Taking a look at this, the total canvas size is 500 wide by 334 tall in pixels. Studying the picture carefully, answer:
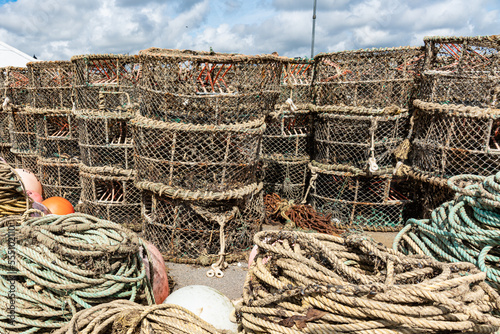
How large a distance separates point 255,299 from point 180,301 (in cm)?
108

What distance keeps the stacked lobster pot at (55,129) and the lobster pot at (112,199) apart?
76 centimetres

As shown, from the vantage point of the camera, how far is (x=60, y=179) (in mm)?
5754

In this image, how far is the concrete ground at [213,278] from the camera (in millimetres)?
3616

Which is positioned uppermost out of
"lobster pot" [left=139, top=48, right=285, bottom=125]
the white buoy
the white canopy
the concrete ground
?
the white canopy

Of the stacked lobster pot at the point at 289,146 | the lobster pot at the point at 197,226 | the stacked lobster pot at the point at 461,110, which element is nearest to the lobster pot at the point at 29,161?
the lobster pot at the point at 197,226

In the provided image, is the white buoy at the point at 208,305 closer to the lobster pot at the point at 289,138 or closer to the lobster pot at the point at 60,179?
the lobster pot at the point at 289,138

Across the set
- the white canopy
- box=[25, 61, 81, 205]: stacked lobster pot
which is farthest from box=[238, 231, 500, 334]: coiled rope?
the white canopy

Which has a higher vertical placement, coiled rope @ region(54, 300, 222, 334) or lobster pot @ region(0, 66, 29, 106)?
lobster pot @ region(0, 66, 29, 106)

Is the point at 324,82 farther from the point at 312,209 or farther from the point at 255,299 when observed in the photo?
the point at 255,299

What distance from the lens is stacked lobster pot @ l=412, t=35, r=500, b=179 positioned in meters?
3.92

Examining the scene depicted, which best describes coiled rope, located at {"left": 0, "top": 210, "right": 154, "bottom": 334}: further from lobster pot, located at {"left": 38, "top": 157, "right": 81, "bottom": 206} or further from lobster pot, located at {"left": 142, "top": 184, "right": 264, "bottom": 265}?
lobster pot, located at {"left": 38, "top": 157, "right": 81, "bottom": 206}

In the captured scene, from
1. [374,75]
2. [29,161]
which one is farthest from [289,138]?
[29,161]

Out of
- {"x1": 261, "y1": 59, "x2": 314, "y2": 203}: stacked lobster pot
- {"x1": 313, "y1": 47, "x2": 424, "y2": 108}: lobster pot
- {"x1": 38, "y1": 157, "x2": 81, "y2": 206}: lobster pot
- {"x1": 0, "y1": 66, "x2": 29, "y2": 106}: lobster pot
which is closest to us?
{"x1": 313, "y1": 47, "x2": 424, "y2": 108}: lobster pot

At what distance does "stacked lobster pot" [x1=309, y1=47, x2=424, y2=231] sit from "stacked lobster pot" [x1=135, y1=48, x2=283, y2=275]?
4.08 ft
